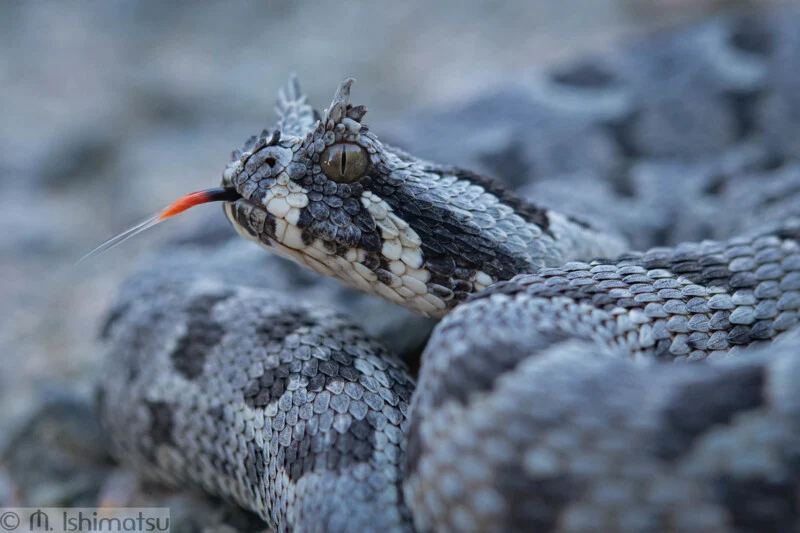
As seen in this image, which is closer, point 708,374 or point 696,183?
point 708,374

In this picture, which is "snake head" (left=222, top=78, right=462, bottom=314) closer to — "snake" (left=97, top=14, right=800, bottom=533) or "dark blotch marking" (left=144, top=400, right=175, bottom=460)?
"snake" (left=97, top=14, right=800, bottom=533)

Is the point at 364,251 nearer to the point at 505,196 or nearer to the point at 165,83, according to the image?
the point at 505,196

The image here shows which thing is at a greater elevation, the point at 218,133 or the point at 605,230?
the point at 218,133

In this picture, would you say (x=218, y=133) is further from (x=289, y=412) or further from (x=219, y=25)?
(x=289, y=412)

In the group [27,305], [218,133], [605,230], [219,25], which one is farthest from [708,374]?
[219,25]

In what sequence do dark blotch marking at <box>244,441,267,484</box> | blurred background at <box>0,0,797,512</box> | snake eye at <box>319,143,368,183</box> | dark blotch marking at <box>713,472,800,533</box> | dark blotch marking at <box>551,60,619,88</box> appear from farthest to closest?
1. blurred background at <box>0,0,797,512</box>
2. dark blotch marking at <box>551,60,619,88</box>
3. dark blotch marking at <box>244,441,267,484</box>
4. snake eye at <box>319,143,368,183</box>
5. dark blotch marking at <box>713,472,800,533</box>

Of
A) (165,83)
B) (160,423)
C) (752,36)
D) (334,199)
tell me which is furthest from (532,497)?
(165,83)

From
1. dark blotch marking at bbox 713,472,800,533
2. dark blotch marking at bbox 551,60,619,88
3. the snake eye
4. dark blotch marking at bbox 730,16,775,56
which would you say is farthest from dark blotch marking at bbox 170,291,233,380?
dark blotch marking at bbox 730,16,775,56
